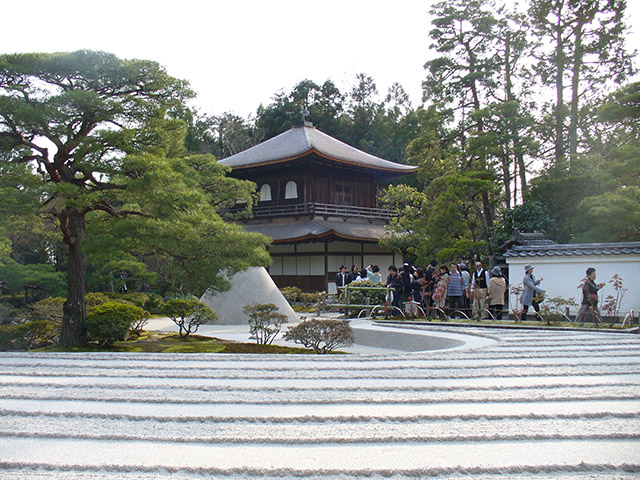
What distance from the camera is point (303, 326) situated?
10.0 m

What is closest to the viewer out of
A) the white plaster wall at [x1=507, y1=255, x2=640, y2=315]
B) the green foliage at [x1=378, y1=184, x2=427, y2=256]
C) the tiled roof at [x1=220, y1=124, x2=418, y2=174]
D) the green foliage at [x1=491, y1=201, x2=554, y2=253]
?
the white plaster wall at [x1=507, y1=255, x2=640, y2=315]

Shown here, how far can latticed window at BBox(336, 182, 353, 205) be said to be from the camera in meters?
29.8

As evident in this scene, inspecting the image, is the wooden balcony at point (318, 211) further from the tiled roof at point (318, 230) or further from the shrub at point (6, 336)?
the shrub at point (6, 336)

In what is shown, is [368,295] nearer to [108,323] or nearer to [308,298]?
[308,298]

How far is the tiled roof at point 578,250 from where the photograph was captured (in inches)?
556

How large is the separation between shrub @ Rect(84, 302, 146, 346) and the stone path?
10.1 feet

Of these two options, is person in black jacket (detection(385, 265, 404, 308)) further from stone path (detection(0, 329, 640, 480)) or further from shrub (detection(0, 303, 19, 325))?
shrub (detection(0, 303, 19, 325))

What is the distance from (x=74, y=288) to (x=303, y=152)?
17409 millimetres

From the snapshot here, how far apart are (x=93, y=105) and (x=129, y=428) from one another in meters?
6.81

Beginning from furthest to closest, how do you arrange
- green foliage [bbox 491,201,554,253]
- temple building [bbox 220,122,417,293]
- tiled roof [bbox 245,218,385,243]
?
temple building [bbox 220,122,417,293] → tiled roof [bbox 245,218,385,243] → green foliage [bbox 491,201,554,253]

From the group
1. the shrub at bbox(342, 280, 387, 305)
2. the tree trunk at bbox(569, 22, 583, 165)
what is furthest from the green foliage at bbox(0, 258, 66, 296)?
the tree trunk at bbox(569, 22, 583, 165)

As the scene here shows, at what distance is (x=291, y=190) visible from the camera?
29.3 metres

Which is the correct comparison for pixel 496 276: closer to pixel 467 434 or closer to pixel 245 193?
pixel 467 434

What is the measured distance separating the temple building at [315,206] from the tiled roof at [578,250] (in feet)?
35.9
